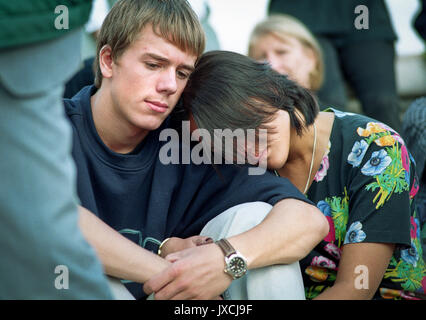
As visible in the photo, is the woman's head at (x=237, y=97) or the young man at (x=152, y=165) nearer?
the young man at (x=152, y=165)

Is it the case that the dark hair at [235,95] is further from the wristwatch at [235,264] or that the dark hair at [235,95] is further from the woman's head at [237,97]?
the wristwatch at [235,264]

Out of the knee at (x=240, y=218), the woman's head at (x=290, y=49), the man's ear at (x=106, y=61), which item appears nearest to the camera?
the knee at (x=240, y=218)

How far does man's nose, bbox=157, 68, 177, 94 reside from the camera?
6.19 feet

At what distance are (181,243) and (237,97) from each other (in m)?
0.50

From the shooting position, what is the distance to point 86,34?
3.45m

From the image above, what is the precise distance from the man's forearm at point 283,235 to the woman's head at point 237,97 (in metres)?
0.31

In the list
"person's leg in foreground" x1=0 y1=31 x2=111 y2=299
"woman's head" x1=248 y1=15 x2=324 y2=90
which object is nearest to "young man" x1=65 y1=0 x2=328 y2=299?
"person's leg in foreground" x1=0 y1=31 x2=111 y2=299

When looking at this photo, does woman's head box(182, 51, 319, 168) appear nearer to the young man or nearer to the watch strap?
the young man

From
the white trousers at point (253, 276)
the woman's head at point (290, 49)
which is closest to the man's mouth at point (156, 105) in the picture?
Answer: the white trousers at point (253, 276)

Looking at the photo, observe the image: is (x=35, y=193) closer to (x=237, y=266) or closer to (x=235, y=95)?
(x=237, y=266)

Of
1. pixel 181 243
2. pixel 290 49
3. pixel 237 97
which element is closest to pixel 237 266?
pixel 181 243

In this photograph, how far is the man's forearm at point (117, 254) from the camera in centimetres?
160
